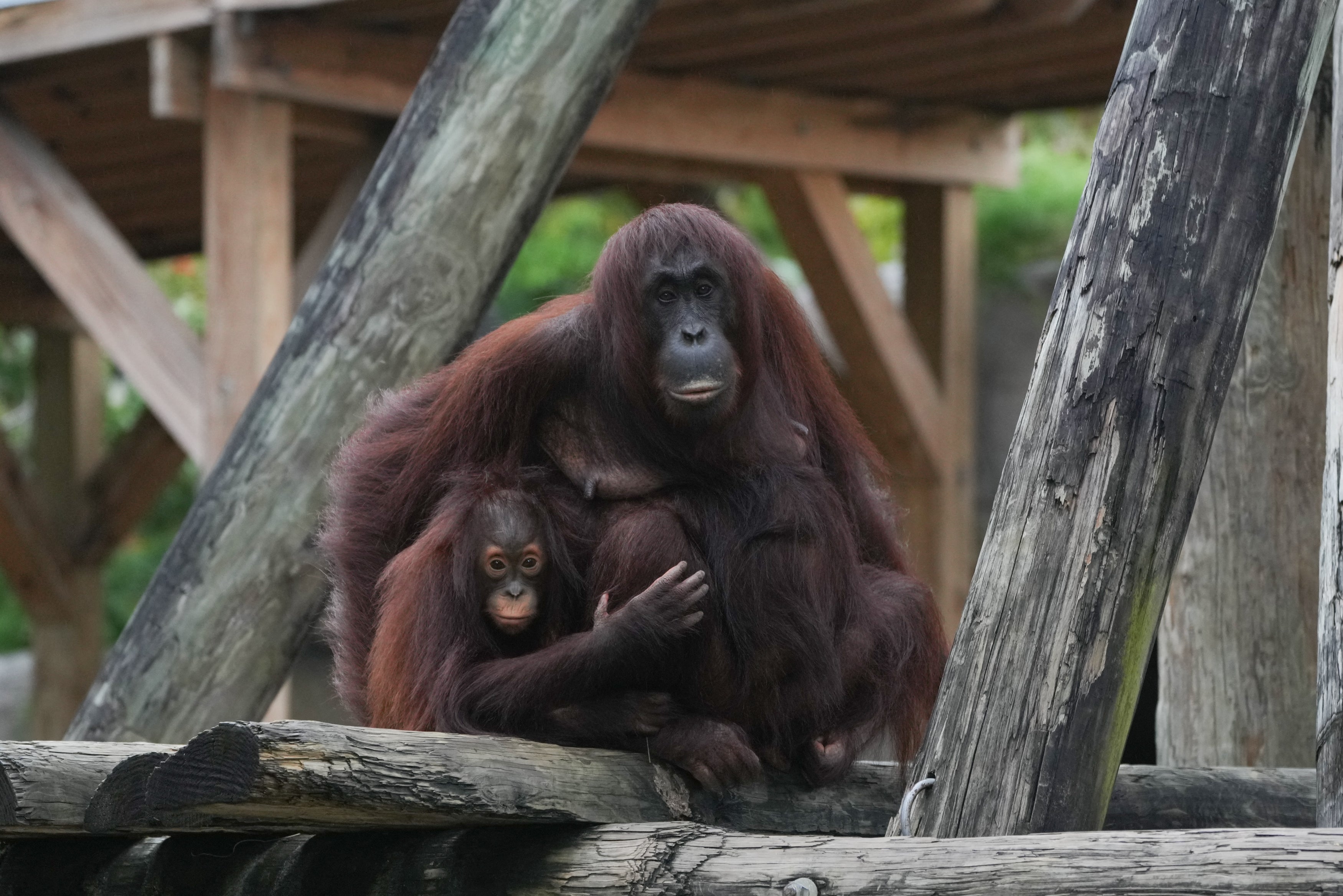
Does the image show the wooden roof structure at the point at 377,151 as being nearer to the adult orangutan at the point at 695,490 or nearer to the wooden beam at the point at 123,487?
the wooden beam at the point at 123,487

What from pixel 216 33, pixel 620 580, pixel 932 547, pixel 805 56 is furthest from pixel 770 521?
pixel 932 547

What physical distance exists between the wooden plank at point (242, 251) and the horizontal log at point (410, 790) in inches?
107

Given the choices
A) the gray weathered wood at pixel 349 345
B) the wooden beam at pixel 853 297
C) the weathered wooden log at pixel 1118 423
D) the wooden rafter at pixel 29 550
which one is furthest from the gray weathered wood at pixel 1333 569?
the wooden rafter at pixel 29 550

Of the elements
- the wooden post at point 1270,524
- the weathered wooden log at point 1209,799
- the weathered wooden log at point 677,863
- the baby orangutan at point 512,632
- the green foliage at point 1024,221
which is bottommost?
the weathered wooden log at point 677,863

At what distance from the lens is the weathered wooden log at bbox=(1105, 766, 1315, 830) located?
3.46 metres

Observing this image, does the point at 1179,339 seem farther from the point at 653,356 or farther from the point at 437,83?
the point at 437,83

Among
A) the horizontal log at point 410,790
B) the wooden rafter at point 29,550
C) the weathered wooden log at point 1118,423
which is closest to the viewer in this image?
the horizontal log at point 410,790

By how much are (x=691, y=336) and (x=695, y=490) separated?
1.06ft

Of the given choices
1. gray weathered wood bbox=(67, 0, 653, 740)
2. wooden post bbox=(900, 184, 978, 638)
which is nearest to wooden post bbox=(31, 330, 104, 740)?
wooden post bbox=(900, 184, 978, 638)

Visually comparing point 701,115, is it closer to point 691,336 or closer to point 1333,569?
point 691,336

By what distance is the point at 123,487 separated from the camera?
940 cm

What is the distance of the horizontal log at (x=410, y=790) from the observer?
6.92 ft

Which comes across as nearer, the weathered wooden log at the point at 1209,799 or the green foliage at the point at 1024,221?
the weathered wooden log at the point at 1209,799

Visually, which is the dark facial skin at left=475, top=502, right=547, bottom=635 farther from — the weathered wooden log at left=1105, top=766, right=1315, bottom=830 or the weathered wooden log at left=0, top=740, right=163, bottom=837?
the weathered wooden log at left=1105, top=766, right=1315, bottom=830
